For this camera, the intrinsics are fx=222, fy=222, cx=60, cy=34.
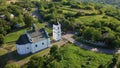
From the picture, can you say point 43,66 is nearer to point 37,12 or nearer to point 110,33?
point 110,33

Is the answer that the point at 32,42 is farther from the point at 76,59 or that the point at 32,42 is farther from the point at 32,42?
the point at 76,59

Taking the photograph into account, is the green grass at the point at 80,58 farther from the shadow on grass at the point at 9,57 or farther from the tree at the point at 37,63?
the shadow on grass at the point at 9,57

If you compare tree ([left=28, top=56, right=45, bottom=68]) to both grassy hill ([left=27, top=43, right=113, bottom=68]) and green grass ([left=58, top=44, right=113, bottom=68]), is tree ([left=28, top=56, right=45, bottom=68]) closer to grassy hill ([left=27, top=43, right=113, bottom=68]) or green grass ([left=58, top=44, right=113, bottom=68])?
grassy hill ([left=27, top=43, right=113, bottom=68])

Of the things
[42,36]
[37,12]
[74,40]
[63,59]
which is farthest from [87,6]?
[63,59]

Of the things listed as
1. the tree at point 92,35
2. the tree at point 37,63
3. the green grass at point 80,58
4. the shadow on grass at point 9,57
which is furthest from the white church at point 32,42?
the tree at point 92,35

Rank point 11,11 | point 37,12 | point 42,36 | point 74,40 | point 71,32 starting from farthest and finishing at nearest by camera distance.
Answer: point 37,12 → point 11,11 → point 71,32 → point 74,40 → point 42,36
